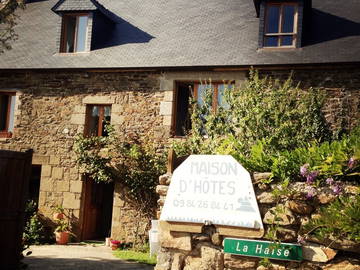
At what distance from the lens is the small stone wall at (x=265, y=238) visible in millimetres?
3457

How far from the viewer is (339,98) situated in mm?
8984

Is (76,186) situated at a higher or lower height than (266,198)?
lower

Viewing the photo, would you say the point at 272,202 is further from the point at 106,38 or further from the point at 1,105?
the point at 1,105

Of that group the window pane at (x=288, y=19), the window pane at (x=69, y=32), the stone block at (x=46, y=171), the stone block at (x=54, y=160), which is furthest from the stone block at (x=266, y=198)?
the window pane at (x=69, y=32)

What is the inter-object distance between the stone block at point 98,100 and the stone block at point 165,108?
51.7 inches

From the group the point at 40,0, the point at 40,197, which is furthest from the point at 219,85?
the point at 40,0

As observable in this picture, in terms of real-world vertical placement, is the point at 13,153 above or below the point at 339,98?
below

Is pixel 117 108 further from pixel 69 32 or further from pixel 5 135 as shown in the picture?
pixel 5 135

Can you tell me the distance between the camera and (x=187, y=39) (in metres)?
10.7

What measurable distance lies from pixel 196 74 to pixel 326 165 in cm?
660

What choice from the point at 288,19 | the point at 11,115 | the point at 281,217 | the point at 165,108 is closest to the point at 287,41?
the point at 288,19

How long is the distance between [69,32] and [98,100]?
2484mm

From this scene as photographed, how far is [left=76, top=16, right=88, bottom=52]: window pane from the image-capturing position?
11508mm

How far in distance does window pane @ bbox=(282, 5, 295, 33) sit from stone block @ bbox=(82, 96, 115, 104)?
454 centimetres
